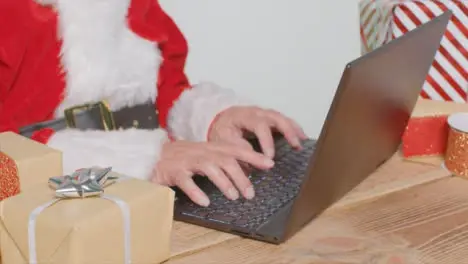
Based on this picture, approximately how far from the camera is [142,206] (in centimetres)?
77

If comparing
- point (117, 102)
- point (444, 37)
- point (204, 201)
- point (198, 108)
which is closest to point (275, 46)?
point (444, 37)

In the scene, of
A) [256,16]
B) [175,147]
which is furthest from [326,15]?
[175,147]

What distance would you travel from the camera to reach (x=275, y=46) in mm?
1910

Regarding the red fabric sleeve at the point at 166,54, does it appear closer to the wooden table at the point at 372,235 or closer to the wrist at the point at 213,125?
the wrist at the point at 213,125

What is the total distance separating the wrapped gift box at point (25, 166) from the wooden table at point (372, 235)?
0.18 m

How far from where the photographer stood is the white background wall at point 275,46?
1.76m

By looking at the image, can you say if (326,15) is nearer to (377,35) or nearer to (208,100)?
(377,35)

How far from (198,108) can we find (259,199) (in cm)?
36

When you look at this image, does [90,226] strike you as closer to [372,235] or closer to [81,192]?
[81,192]

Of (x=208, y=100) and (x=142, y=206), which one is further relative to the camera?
(x=208, y=100)

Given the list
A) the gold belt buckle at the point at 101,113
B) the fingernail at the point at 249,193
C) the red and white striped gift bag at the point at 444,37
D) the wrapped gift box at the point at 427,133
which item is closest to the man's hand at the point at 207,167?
the fingernail at the point at 249,193

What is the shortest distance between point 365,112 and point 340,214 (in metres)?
0.15

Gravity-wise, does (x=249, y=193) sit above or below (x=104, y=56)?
below

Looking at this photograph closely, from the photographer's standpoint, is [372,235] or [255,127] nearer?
[372,235]
